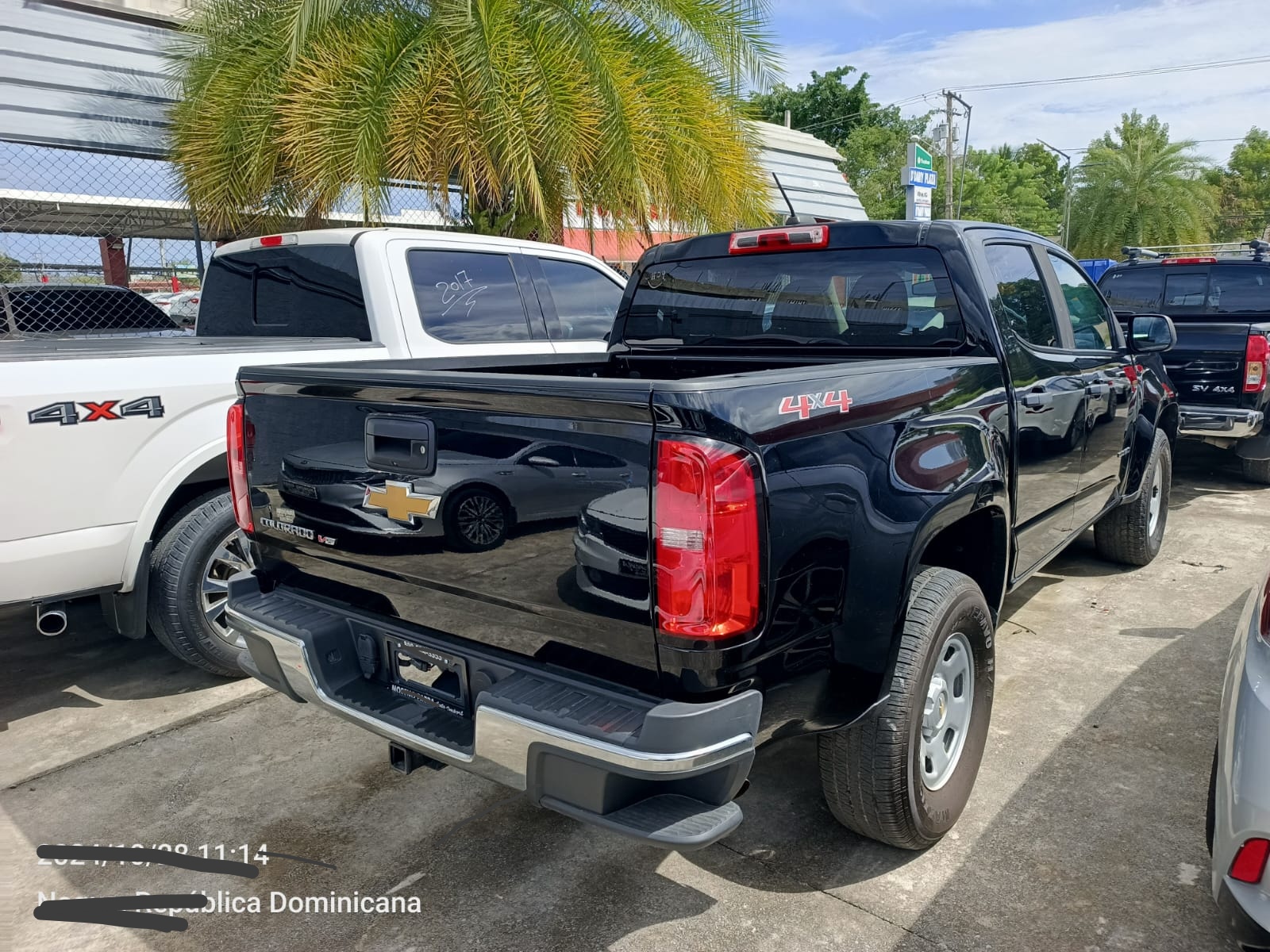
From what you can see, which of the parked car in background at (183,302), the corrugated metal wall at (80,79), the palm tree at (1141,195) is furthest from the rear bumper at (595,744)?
the palm tree at (1141,195)

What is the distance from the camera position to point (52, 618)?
3.70 meters

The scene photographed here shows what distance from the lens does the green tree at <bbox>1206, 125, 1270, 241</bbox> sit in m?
49.3

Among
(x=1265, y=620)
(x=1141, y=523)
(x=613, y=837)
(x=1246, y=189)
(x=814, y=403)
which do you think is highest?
(x=1246, y=189)

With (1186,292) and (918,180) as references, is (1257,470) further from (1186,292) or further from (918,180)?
(918,180)

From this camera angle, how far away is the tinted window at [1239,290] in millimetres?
7789

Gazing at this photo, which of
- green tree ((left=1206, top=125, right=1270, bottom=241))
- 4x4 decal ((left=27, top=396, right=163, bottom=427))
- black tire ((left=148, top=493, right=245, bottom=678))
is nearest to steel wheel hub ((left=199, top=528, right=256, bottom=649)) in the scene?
black tire ((left=148, top=493, right=245, bottom=678))

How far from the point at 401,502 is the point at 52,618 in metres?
2.17

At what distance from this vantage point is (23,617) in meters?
5.32

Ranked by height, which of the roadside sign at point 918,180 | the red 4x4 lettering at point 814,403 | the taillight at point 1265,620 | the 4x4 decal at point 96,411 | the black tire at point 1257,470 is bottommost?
the black tire at point 1257,470

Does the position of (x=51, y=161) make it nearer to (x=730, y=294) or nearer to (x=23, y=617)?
(x=23, y=617)

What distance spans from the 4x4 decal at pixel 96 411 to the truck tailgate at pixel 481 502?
3.51ft

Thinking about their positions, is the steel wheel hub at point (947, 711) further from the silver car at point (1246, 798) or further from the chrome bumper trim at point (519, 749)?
the chrome bumper trim at point (519, 749)

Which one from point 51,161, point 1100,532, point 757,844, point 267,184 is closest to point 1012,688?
point 757,844

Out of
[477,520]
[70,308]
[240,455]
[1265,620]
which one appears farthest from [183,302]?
[1265,620]
